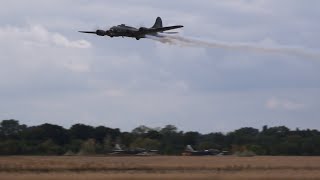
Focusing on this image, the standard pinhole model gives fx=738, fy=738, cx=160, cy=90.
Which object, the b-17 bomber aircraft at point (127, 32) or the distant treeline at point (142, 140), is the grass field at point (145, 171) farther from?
A: the distant treeline at point (142, 140)

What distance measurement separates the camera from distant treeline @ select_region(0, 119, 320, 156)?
12225cm

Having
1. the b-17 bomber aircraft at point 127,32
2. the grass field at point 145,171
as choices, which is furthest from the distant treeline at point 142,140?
the b-17 bomber aircraft at point 127,32

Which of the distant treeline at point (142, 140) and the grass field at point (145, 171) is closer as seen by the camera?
the grass field at point (145, 171)

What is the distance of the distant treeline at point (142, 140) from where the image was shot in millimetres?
122250

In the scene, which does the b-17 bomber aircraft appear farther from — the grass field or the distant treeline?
the distant treeline

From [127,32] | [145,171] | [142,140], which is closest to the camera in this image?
[127,32]

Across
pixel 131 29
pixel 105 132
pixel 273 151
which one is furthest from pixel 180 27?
pixel 105 132

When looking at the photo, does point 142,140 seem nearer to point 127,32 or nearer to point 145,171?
point 145,171

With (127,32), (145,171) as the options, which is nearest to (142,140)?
(145,171)

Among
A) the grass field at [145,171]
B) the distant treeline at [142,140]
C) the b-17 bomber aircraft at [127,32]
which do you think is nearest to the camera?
the b-17 bomber aircraft at [127,32]

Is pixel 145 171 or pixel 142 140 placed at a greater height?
pixel 142 140

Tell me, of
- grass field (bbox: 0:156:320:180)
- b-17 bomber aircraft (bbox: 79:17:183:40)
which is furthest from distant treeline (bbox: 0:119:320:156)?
b-17 bomber aircraft (bbox: 79:17:183:40)

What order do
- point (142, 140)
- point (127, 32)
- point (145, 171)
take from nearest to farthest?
point (127, 32), point (145, 171), point (142, 140)

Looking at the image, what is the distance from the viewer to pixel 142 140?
149750 mm
